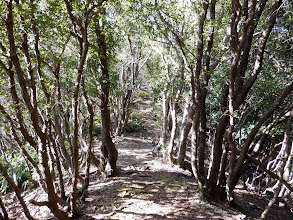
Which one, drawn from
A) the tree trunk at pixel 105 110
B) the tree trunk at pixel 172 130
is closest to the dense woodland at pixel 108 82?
the tree trunk at pixel 105 110

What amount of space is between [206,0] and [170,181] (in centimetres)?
588

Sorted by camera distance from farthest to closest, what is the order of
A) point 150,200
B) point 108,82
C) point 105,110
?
point 105,110 → point 108,82 → point 150,200

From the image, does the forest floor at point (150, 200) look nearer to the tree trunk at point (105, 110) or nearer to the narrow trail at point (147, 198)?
the narrow trail at point (147, 198)

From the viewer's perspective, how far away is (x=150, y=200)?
5.98 meters

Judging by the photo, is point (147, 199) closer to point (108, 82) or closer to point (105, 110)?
point (105, 110)

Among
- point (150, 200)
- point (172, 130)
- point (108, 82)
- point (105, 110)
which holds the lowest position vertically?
point (150, 200)

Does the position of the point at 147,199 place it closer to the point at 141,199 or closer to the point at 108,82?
the point at 141,199

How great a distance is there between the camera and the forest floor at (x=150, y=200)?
207 inches

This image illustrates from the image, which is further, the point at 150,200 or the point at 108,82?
the point at 108,82

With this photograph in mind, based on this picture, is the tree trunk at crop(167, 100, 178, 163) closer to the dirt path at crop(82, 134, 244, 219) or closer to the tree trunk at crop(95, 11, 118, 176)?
the dirt path at crop(82, 134, 244, 219)

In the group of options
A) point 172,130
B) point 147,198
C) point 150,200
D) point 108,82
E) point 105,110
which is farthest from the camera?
point 172,130

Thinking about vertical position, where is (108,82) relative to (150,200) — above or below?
above

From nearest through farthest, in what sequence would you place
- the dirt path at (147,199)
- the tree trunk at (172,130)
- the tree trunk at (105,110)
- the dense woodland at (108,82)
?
1. the dense woodland at (108,82)
2. the dirt path at (147,199)
3. the tree trunk at (105,110)
4. the tree trunk at (172,130)

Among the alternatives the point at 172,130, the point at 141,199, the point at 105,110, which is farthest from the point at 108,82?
the point at 172,130
